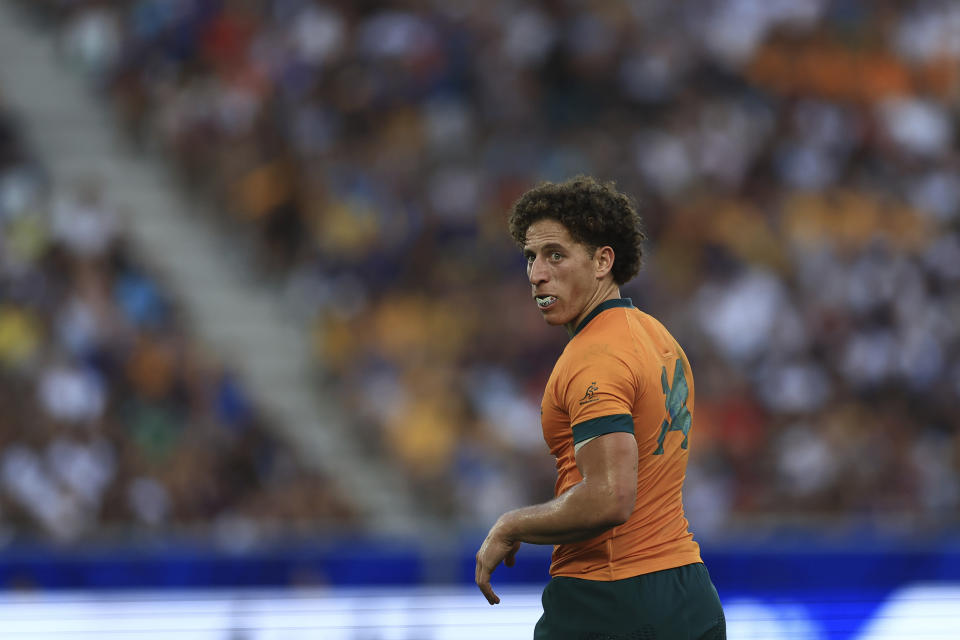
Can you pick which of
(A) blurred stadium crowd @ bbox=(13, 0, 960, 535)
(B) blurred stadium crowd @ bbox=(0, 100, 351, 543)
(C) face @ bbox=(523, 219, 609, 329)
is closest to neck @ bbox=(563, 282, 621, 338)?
(C) face @ bbox=(523, 219, 609, 329)

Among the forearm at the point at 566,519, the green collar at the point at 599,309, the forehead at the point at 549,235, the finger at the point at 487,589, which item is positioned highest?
the forehead at the point at 549,235

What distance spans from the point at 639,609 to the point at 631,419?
53 centimetres

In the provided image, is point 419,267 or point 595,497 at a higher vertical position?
point 419,267

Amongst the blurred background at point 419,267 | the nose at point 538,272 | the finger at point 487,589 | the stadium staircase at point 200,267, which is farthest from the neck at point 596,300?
the stadium staircase at point 200,267

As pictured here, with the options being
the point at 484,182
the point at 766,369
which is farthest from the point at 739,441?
the point at 484,182

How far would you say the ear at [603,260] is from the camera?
3789 mm

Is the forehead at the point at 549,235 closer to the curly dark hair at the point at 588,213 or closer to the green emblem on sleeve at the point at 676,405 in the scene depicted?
the curly dark hair at the point at 588,213

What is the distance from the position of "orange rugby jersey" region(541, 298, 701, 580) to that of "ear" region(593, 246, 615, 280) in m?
0.08

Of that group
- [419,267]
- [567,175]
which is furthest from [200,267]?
[567,175]

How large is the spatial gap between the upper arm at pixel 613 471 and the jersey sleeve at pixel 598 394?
0.03 meters

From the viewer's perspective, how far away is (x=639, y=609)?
11.8ft

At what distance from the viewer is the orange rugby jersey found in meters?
3.49

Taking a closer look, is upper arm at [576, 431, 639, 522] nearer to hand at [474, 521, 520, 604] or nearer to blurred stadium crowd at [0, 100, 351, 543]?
hand at [474, 521, 520, 604]

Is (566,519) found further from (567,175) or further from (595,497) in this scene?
(567,175)
